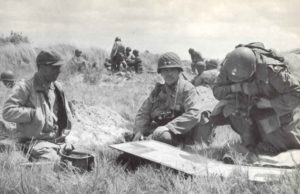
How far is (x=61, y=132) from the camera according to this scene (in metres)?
5.09

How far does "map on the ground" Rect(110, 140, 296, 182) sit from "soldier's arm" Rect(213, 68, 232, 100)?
0.96 metres

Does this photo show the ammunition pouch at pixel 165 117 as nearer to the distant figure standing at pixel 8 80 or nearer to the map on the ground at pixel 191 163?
the map on the ground at pixel 191 163

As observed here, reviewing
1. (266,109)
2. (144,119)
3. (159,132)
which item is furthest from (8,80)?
(266,109)

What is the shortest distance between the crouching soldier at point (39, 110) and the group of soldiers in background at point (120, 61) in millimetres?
16278

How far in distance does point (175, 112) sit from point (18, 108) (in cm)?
219

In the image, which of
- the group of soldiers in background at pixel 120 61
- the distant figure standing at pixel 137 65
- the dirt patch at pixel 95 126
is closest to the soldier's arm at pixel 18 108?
the dirt patch at pixel 95 126

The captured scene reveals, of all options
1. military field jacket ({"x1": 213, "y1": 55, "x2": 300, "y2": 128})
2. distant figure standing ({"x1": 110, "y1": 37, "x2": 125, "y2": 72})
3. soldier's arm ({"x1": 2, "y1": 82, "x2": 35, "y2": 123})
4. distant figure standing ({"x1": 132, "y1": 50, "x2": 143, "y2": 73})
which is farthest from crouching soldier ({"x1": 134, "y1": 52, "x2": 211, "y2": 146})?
distant figure standing ({"x1": 132, "y1": 50, "x2": 143, "y2": 73})

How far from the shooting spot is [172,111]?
5.88 m

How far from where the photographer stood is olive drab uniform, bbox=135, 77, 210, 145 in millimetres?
5539

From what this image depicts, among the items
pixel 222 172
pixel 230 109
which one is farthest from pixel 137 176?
pixel 230 109

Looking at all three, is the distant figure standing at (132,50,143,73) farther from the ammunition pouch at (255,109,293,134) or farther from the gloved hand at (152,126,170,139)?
the ammunition pouch at (255,109,293,134)

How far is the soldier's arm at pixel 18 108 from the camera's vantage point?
4586 millimetres

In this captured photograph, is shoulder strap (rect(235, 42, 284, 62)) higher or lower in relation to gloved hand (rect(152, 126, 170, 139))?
higher

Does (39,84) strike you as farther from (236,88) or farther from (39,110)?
(236,88)
